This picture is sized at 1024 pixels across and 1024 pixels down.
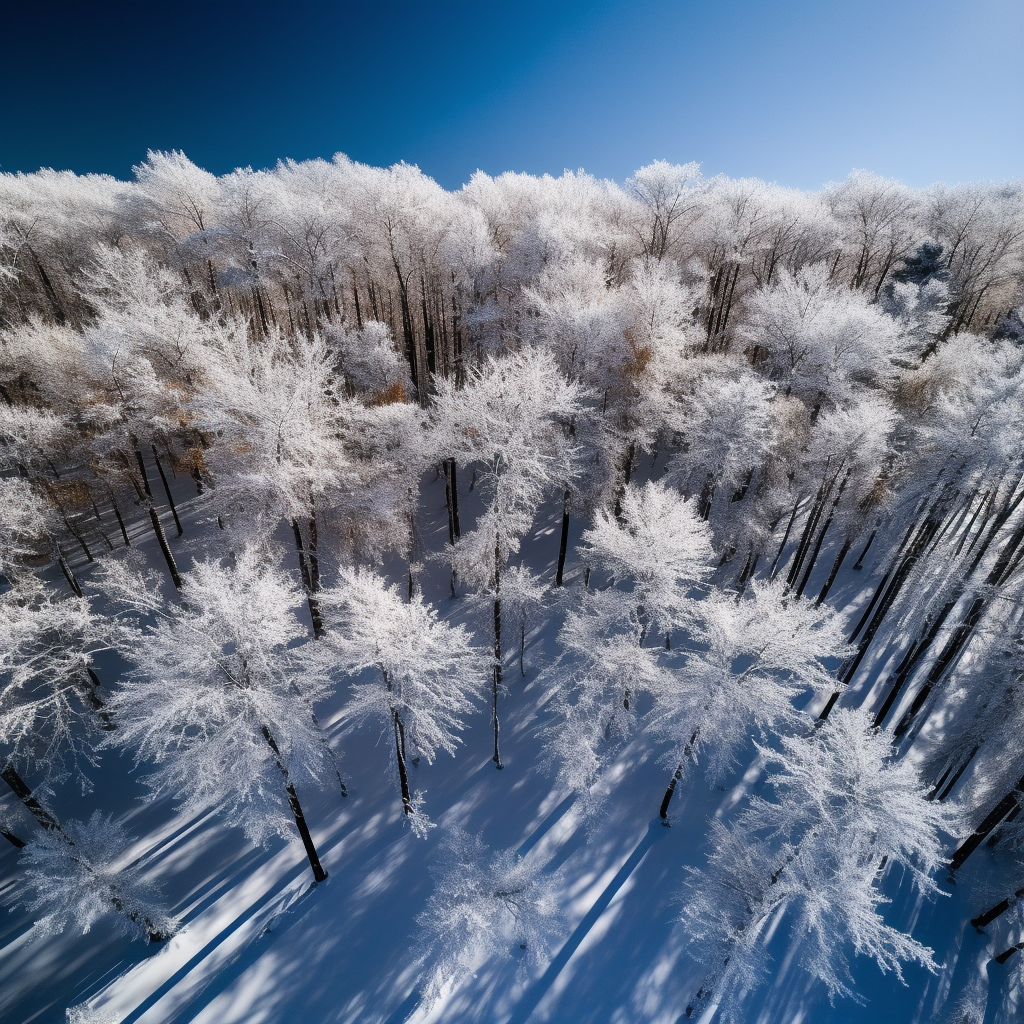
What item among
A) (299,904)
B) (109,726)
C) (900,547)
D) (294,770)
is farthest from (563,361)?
(109,726)

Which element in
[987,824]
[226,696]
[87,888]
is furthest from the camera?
[987,824]

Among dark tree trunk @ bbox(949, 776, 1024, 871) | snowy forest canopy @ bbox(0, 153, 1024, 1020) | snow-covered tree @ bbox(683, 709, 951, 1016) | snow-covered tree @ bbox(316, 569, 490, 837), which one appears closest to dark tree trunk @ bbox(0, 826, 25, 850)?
snowy forest canopy @ bbox(0, 153, 1024, 1020)

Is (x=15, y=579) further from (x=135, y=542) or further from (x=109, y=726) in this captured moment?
(x=135, y=542)

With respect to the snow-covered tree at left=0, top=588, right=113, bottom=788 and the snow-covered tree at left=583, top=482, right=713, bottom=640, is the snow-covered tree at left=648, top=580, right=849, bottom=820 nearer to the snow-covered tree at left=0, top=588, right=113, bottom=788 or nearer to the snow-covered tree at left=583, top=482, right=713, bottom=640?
the snow-covered tree at left=583, top=482, right=713, bottom=640

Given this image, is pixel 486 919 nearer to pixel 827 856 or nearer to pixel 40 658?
pixel 827 856

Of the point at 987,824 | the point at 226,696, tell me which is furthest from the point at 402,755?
the point at 987,824
